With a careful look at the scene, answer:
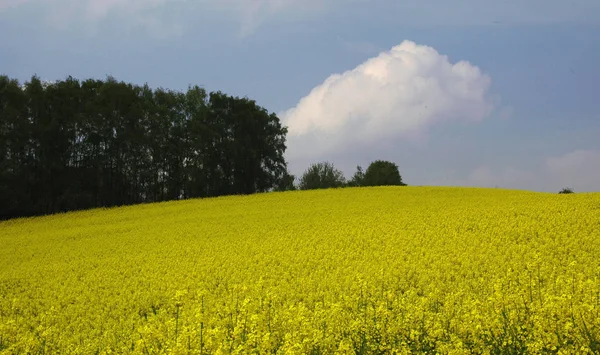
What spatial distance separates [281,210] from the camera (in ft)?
101

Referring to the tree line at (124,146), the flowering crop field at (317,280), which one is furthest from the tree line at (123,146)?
the flowering crop field at (317,280)

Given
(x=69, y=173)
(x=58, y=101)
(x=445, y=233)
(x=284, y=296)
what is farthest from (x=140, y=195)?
(x=284, y=296)

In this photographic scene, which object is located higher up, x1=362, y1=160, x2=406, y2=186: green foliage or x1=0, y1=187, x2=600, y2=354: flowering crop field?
x1=362, y1=160, x2=406, y2=186: green foliage

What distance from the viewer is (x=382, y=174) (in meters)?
67.8

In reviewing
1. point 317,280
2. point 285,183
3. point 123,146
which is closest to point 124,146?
point 123,146

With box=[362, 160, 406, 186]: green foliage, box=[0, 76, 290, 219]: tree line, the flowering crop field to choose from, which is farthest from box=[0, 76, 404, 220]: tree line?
box=[362, 160, 406, 186]: green foliage

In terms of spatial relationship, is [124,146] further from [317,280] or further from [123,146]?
[317,280]

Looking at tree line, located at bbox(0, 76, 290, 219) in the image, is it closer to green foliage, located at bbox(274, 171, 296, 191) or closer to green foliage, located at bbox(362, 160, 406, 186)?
green foliage, located at bbox(274, 171, 296, 191)

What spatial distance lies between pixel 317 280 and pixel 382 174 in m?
54.8

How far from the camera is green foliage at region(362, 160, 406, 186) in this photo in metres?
66.8

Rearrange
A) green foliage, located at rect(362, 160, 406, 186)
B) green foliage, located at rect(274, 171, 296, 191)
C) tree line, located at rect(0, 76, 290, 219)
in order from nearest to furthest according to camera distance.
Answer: tree line, located at rect(0, 76, 290, 219)
green foliage, located at rect(274, 171, 296, 191)
green foliage, located at rect(362, 160, 406, 186)

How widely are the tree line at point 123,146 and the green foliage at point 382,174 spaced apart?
16010mm

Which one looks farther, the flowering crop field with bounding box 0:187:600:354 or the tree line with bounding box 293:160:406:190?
the tree line with bounding box 293:160:406:190

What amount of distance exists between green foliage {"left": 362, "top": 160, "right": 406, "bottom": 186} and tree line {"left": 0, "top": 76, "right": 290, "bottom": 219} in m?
16.0
